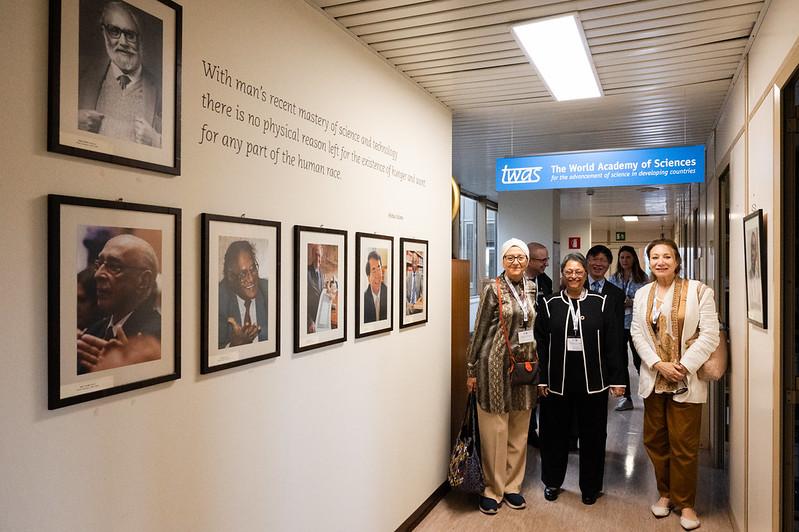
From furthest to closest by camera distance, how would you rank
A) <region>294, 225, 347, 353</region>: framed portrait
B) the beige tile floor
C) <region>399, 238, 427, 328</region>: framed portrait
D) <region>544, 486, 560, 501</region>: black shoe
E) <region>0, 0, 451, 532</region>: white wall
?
<region>544, 486, 560, 501</region>: black shoe → the beige tile floor → <region>399, 238, 427, 328</region>: framed portrait → <region>294, 225, 347, 353</region>: framed portrait → <region>0, 0, 451, 532</region>: white wall

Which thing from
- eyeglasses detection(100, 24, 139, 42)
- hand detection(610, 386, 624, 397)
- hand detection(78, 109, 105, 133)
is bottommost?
hand detection(610, 386, 624, 397)

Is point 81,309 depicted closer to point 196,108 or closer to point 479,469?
point 196,108

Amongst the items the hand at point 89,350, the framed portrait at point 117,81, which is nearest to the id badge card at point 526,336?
the framed portrait at point 117,81

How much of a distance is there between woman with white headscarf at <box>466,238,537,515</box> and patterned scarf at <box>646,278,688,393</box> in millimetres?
744

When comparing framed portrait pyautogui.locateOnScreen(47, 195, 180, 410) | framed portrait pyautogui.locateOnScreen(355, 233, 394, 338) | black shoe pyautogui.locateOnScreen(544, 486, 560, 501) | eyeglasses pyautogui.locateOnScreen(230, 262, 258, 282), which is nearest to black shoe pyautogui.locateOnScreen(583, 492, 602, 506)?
black shoe pyautogui.locateOnScreen(544, 486, 560, 501)

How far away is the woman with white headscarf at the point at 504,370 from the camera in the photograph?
3.55m

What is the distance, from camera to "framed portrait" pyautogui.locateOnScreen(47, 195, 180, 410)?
139cm

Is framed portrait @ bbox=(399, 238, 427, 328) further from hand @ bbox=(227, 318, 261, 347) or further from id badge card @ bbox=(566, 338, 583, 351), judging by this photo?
hand @ bbox=(227, 318, 261, 347)

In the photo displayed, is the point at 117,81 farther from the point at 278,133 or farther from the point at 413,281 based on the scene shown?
the point at 413,281

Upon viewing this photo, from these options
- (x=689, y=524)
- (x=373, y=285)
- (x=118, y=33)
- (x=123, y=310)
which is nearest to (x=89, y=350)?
(x=123, y=310)

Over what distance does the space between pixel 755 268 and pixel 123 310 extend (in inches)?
100

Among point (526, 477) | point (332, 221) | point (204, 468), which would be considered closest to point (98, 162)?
point (204, 468)

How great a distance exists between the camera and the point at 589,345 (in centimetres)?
364

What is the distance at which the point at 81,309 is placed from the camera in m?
1.45
